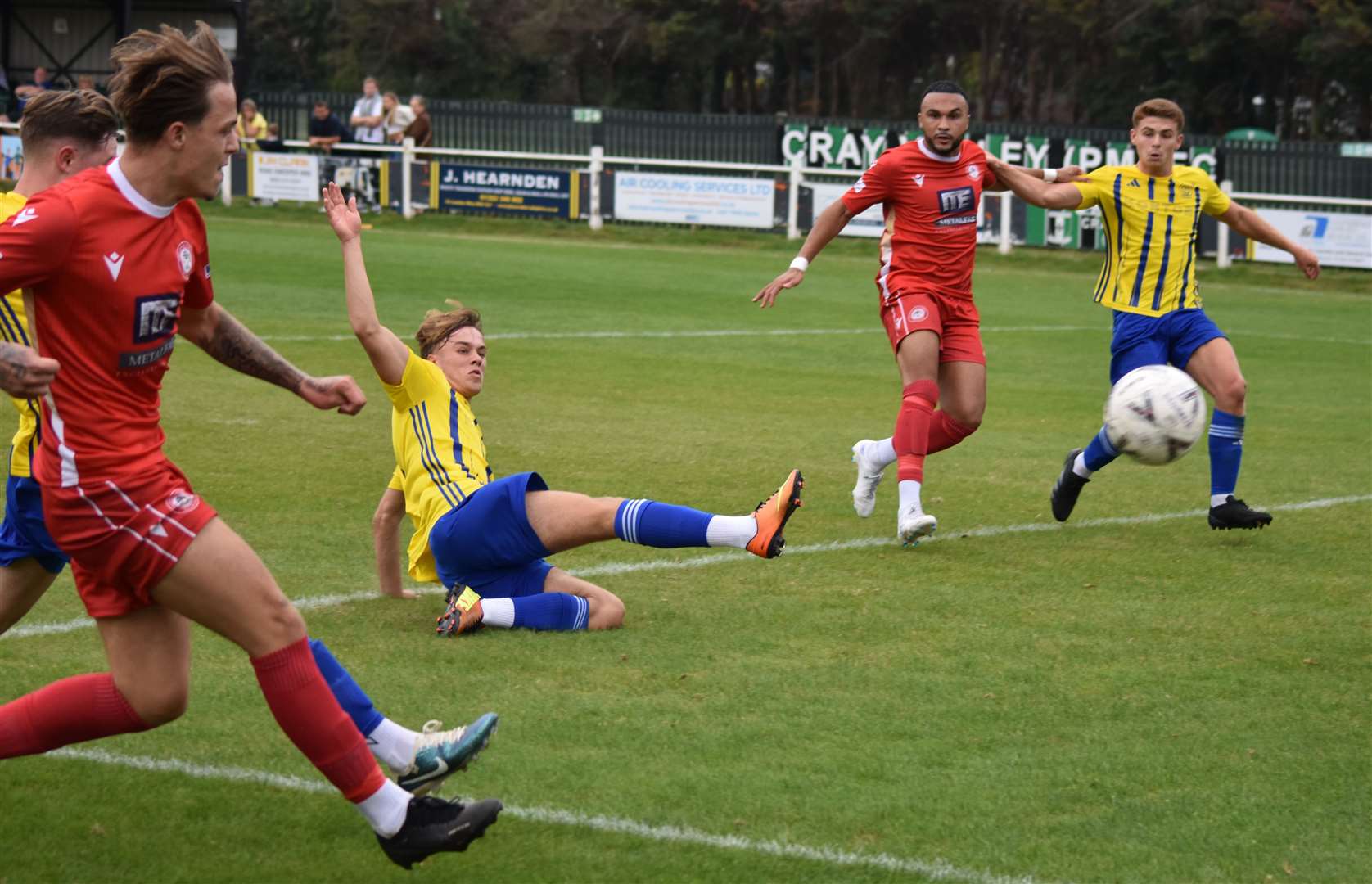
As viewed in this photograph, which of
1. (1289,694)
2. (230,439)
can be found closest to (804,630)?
(1289,694)

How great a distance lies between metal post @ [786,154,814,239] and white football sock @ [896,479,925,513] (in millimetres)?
19651

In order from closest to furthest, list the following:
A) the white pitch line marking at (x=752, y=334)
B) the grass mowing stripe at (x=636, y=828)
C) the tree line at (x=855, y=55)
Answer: the grass mowing stripe at (x=636, y=828) → the white pitch line marking at (x=752, y=334) → the tree line at (x=855, y=55)

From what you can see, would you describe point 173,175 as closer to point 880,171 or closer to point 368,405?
point 880,171

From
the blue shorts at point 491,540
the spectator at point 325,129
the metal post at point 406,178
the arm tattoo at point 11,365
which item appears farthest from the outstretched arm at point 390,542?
the spectator at point 325,129

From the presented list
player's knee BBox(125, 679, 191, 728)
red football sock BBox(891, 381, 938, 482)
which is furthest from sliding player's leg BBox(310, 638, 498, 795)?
red football sock BBox(891, 381, 938, 482)

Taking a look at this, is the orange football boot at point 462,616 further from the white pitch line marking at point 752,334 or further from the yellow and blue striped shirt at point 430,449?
the white pitch line marking at point 752,334

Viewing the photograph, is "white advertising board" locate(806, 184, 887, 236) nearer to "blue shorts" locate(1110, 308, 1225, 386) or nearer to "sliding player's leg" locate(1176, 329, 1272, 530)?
"blue shorts" locate(1110, 308, 1225, 386)

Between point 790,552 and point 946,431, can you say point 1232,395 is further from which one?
point 790,552

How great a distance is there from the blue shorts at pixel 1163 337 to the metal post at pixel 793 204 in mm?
18906

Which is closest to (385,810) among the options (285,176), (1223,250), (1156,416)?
(1156,416)

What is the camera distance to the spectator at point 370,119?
30297 mm

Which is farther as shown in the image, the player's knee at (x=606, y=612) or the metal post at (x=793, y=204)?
the metal post at (x=793, y=204)

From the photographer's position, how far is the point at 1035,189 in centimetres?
866

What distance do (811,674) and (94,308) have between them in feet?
9.31
